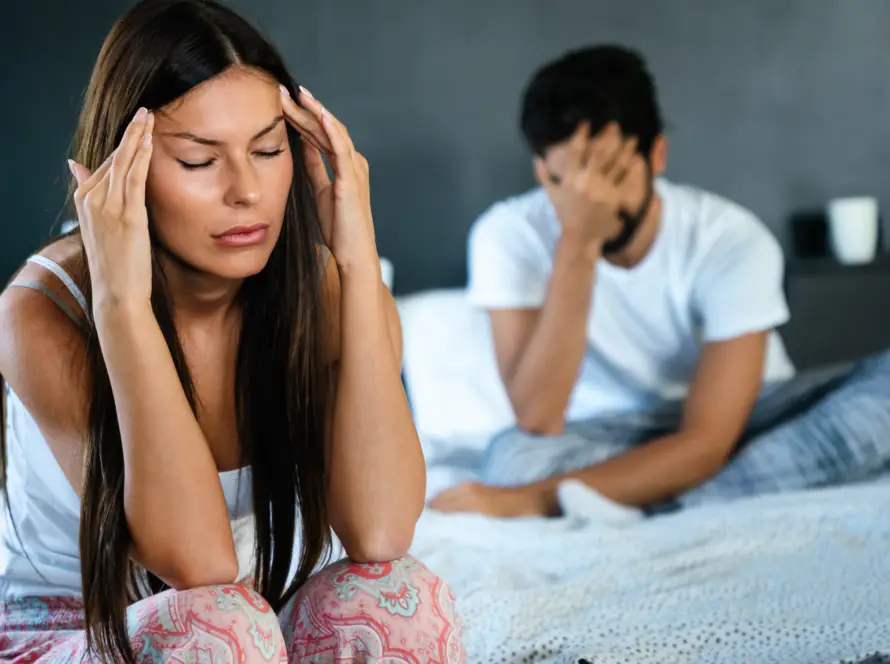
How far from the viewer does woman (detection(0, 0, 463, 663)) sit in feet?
3.32

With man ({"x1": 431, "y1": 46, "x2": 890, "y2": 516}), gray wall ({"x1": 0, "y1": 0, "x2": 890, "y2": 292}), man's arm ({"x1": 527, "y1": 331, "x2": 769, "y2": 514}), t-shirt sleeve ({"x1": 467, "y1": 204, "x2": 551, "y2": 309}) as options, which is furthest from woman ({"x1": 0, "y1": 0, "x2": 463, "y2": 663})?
gray wall ({"x1": 0, "y1": 0, "x2": 890, "y2": 292})

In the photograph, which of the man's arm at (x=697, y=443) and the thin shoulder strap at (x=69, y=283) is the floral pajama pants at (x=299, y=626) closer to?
the thin shoulder strap at (x=69, y=283)

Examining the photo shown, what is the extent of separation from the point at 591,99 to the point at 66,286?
1268 millimetres

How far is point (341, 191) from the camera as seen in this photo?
1.16m

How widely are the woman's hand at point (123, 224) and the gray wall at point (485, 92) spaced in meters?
1.86

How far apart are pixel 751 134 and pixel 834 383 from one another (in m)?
1.08

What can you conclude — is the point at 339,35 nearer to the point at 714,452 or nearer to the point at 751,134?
the point at 751,134

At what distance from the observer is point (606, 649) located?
3.80 ft

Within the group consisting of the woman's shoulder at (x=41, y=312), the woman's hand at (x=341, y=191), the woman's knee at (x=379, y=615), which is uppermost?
the woman's hand at (x=341, y=191)

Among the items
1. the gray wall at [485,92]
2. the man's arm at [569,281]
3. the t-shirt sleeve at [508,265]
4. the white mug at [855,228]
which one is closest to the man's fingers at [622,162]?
the man's arm at [569,281]

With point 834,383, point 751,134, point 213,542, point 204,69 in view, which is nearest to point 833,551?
point 834,383

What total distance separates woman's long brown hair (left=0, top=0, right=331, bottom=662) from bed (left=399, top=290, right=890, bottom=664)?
0.89ft

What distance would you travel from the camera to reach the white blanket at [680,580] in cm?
118

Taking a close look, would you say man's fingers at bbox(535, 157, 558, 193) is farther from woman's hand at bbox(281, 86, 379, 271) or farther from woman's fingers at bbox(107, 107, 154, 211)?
woman's fingers at bbox(107, 107, 154, 211)
